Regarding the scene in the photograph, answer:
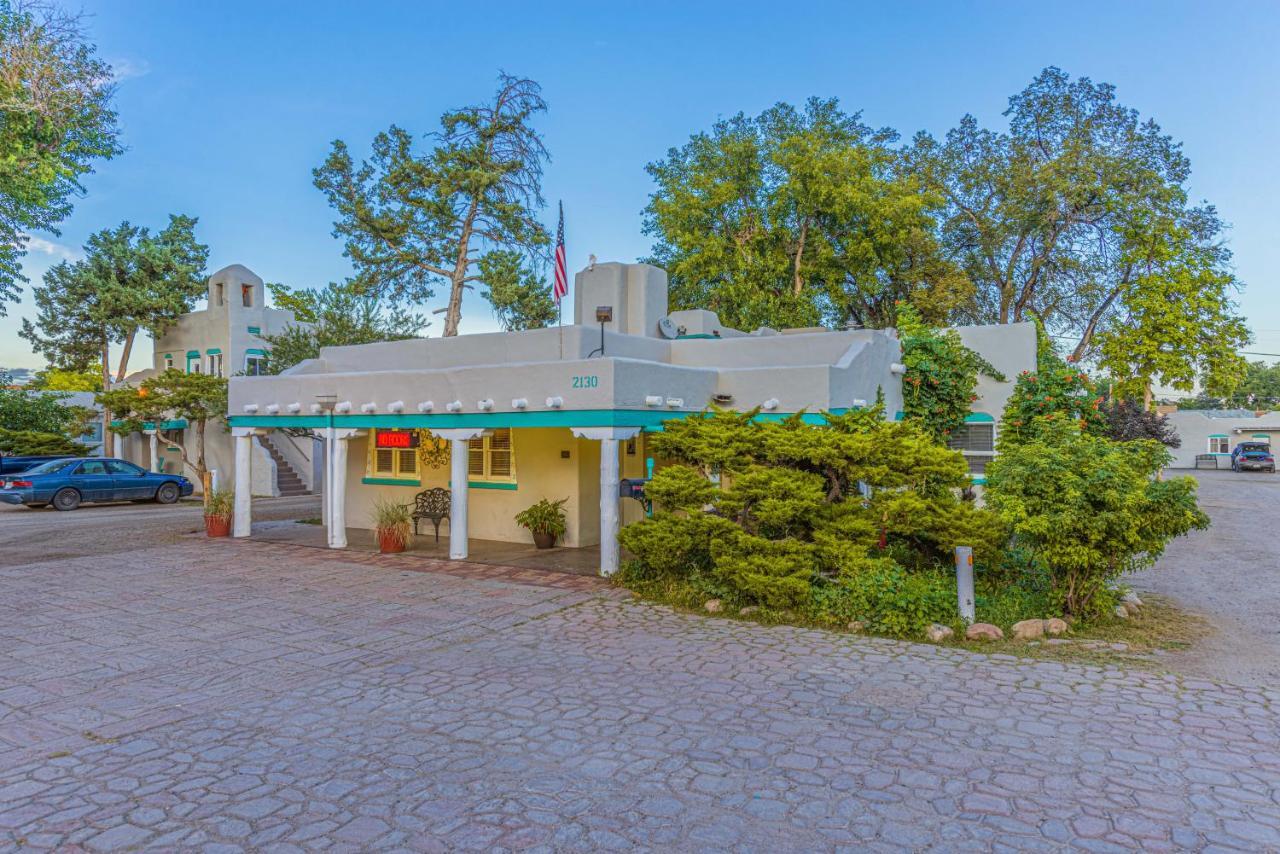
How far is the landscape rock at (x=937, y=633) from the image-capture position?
739 cm

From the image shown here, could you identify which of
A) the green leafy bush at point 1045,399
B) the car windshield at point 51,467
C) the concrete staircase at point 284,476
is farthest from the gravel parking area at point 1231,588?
the car windshield at point 51,467

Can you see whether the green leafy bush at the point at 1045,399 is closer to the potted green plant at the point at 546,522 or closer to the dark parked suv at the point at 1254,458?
the potted green plant at the point at 546,522

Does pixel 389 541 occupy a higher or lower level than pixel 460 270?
lower

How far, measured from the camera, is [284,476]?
26.6 m

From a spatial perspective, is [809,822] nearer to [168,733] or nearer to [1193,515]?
[168,733]

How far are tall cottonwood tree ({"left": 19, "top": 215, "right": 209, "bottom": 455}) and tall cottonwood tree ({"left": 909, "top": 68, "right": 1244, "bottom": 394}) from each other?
28.7 meters

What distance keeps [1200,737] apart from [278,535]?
14718 mm

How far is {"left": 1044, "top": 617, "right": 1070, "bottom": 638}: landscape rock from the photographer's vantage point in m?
7.49

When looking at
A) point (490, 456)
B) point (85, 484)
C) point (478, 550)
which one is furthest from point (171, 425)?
point (478, 550)

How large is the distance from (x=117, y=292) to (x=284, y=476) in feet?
32.4

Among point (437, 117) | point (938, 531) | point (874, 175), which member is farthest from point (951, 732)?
point (437, 117)

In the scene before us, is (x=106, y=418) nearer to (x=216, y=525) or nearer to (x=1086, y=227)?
(x=216, y=525)

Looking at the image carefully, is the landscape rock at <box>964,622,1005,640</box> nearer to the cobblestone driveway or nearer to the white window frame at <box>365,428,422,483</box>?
the cobblestone driveway

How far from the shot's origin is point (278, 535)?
594 inches
